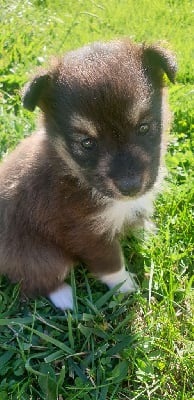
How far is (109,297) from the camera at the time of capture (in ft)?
10.6

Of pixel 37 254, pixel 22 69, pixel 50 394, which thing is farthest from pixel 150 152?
pixel 22 69

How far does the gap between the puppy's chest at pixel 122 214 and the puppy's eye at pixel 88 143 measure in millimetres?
350

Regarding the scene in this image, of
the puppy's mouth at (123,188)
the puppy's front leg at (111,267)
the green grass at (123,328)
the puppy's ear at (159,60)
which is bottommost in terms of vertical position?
the green grass at (123,328)

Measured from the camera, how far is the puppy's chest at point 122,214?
2.98m

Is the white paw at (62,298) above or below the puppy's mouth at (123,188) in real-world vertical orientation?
below

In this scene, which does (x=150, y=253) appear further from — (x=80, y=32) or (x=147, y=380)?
(x=80, y=32)

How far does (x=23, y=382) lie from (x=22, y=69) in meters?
2.72

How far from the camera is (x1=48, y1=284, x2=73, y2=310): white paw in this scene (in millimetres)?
3225

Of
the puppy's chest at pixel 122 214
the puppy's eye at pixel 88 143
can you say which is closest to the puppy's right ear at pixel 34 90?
the puppy's eye at pixel 88 143

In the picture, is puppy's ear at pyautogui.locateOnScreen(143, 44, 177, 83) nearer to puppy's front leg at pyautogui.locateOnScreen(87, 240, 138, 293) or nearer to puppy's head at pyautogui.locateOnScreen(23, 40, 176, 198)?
puppy's head at pyautogui.locateOnScreen(23, 40, 176, 198)

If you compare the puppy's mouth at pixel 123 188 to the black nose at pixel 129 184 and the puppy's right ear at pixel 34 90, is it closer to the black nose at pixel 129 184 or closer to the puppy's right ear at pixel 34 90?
the black nose at pixel 129 184

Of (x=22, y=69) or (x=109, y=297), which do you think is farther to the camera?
(x=22, y=69)

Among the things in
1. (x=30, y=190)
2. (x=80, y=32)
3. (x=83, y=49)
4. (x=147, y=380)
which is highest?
(x=83, y=49)

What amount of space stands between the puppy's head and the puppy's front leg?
38 centimetres
